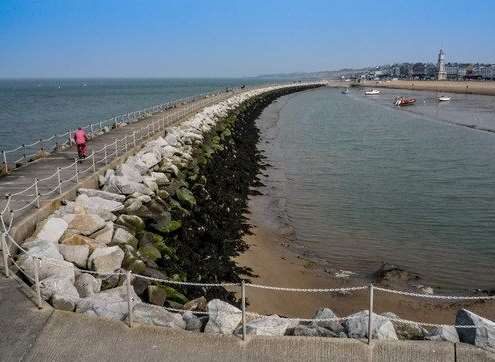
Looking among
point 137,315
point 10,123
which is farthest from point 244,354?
point 10,123

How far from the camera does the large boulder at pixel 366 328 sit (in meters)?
5.54

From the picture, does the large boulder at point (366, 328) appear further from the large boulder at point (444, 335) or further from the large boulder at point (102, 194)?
the large boulder at point (102, 194)

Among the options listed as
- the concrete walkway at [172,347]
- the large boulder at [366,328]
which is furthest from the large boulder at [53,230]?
the large boulder at [366,328]

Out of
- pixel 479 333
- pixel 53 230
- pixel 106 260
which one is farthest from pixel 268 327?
pixel 53 230

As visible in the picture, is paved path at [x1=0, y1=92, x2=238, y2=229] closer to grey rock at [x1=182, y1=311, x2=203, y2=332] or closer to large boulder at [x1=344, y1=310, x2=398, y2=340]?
grey rock at [x1=182, y1=311, x2=203, y2=332]

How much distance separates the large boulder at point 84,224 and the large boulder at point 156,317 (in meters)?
3.13

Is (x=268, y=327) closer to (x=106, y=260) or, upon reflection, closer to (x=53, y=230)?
(x=106, y=260)

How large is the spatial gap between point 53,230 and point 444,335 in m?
5.96

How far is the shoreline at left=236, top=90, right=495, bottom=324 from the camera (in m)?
9.38

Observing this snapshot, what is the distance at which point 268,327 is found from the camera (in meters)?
5.73

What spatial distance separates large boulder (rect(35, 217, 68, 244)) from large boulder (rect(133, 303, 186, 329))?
110 inches

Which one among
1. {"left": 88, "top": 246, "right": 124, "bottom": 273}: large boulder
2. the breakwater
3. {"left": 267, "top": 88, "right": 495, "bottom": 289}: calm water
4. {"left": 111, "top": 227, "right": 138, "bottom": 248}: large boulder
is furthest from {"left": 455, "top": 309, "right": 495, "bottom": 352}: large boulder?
{"left": 111, "top": 227, "right": 138, "bottom": 248}: large boulder

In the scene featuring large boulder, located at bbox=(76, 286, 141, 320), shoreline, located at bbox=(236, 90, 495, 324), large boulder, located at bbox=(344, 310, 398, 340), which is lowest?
shoreline, located at bbox=(236, 90, 495, 324)

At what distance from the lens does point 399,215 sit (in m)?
15.0
